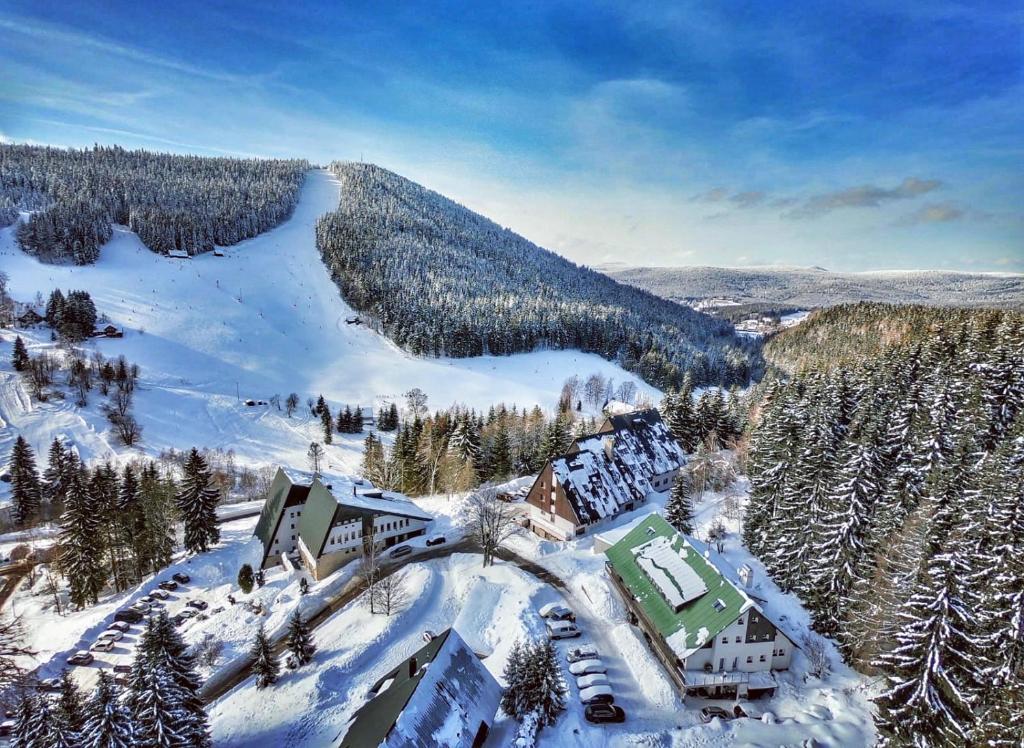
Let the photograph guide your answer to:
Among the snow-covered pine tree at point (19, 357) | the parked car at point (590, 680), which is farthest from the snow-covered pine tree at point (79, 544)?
the snow-covered pine tree at point (19, 357)

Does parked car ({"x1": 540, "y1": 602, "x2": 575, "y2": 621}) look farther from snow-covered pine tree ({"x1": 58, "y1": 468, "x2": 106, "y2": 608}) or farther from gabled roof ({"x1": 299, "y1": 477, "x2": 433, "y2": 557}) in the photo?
snow-covered pine tree ({"x1": 58, "y1": 468, "x2": 106, "y2": 608})

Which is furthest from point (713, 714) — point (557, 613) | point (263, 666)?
point (263, 666)

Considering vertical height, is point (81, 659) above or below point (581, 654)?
below

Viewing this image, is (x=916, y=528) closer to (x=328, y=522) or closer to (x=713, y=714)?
(x=713, y=714)

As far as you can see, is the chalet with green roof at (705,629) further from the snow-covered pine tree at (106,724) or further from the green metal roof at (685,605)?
the snow-covered pine tree at (106,724)

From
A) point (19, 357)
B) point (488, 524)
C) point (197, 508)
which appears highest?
point (19, 357)

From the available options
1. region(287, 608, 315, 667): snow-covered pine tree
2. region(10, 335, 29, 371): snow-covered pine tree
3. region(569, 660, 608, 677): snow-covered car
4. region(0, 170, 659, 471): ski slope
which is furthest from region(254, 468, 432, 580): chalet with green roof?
region(10, 335, 29, 371): snow-covered pine tree
